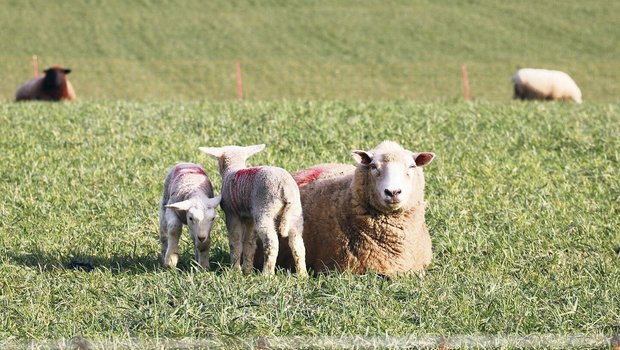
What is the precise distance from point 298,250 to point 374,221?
0.67m

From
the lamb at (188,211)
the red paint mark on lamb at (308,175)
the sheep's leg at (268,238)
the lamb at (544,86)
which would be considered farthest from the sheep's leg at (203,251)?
the lamb at (544,86)

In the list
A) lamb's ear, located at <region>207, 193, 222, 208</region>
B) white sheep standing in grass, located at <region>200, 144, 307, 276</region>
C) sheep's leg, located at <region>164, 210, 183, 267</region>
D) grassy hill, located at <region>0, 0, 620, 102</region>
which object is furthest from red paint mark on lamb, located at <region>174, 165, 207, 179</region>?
grassy hill, located at <region>0, 0, 620, 102</region>

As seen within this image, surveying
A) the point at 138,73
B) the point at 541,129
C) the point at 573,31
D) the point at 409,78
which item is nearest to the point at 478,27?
the point at 573,31

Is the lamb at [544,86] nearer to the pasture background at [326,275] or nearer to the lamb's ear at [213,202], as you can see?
the pasture background at [326,275]

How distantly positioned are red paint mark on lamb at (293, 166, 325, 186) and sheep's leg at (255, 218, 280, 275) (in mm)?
1545

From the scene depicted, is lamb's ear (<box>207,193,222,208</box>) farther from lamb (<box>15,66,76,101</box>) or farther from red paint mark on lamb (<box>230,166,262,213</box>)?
lamb (<box>15,66,76,101</box>)

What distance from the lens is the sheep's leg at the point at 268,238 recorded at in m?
7.36

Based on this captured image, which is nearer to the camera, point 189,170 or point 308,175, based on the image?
point 189,170

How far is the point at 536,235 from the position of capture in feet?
31.2

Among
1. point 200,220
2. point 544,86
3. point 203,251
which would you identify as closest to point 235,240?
point 203,251

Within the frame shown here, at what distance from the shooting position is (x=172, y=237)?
777 cm

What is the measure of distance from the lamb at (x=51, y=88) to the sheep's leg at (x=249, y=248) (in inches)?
601

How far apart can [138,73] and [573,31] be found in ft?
57.1

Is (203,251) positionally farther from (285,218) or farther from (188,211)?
(285,218)
